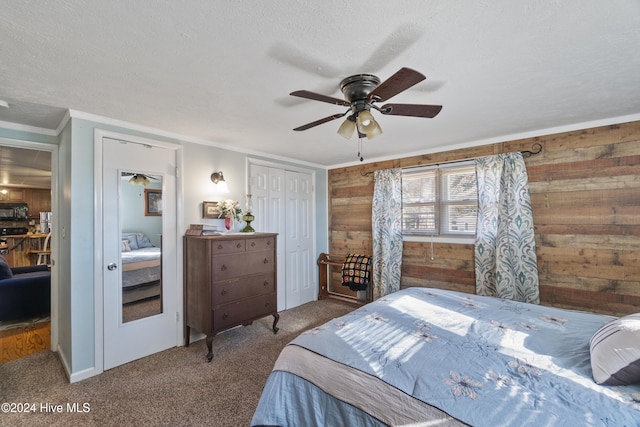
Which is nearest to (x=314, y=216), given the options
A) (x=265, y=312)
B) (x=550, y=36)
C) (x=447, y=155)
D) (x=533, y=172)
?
(x=265, y=312)

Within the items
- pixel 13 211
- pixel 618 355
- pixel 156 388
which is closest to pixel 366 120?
pixel 618 355

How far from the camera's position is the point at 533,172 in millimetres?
3029

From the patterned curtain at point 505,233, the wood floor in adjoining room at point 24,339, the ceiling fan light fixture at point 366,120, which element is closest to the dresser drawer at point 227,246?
the ceiling fan light fixture at point 366,120

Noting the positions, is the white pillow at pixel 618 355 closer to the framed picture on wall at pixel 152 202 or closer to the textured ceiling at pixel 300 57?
the textured ceiling at pixel 300 57

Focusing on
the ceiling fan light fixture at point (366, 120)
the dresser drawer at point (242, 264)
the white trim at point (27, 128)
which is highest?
the white trim at point (27, 128)

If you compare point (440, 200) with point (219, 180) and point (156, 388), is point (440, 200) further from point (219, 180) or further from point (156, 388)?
point (156, 388)

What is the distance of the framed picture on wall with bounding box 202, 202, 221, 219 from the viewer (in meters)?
3.23

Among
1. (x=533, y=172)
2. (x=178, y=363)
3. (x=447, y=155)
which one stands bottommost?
(x=178, y=363)

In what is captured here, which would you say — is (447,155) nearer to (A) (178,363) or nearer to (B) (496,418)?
(B) (496,418)

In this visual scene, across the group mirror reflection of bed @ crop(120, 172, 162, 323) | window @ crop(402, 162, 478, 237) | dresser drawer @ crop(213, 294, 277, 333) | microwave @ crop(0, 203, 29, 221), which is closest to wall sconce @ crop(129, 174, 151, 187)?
mirror reflection of bed @ crop(120, 172, 162, 323)

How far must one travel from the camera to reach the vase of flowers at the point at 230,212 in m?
3.34

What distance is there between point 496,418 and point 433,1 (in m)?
1.66

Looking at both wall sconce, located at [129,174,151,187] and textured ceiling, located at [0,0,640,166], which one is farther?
wall sconce, located at [129,174,151,187]

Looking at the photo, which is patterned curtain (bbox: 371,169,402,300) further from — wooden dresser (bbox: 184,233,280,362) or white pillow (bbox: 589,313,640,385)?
white pillow (bbox: 589,313,640,385)
